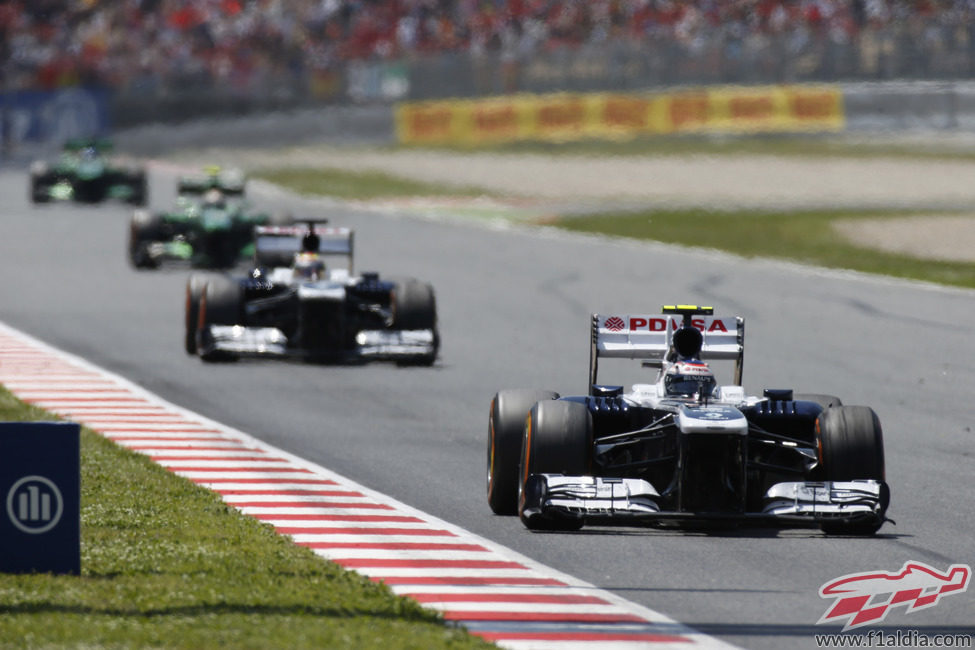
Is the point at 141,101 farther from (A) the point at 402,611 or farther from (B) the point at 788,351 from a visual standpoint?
(A) the point at 402,611

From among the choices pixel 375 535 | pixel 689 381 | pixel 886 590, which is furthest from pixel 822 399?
pixel 375 535

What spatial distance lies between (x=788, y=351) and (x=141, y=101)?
3512 cm

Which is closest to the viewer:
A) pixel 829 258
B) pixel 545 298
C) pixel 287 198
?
pixel 545 298

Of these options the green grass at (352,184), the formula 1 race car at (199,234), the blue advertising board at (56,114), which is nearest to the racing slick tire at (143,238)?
the formula 1 race car at (199,234)

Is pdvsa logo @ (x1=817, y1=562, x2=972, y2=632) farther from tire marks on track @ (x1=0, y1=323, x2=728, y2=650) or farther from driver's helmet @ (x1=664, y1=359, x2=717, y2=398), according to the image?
driver's helmet @ (x1=664, y1=359, x2=717, y2=398)

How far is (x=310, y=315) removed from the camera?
60.3 ft

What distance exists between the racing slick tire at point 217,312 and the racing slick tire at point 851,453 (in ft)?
29.6

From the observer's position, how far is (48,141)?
5131cm

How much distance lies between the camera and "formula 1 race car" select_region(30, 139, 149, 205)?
36625mm

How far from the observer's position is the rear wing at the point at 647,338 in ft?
38.0

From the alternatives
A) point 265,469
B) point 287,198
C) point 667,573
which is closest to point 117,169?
point 287,198

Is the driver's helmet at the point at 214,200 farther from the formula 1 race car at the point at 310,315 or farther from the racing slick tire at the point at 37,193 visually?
the racing slick tire at the point at 37,193

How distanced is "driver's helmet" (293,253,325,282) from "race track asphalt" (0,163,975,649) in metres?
0.93

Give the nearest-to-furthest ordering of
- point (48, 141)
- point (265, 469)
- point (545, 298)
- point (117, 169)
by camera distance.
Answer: point (265, 469), point (545, 298), point (117, 169), point (48, 141)
